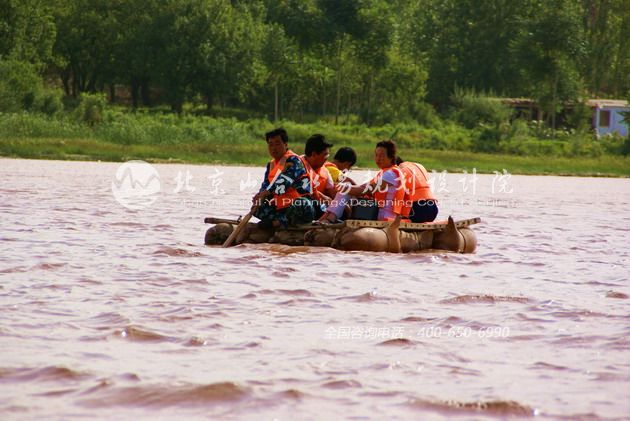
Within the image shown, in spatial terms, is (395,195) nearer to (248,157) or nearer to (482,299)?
(482,299)

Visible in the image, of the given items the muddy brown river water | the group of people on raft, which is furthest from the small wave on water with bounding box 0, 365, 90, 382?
the group of people on raft

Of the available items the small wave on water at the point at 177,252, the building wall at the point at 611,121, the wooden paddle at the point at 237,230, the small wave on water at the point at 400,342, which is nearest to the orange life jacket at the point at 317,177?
the wooden paddle at the point at 237,230

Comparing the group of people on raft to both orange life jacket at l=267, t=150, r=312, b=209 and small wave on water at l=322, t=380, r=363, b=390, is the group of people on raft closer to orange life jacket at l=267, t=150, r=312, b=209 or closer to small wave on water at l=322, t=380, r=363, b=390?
orange life jacket at l=267, t=150, r=312, b=209

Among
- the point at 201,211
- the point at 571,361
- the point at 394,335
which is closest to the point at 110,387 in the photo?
the point at 394,335

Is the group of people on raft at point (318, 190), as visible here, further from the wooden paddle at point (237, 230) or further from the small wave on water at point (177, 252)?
the small wave on water at point (177, 252)

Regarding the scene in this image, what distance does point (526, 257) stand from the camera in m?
12.6

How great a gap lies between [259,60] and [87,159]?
20.9 meters

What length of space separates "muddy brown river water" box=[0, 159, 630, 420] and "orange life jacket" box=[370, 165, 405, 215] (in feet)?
1.97

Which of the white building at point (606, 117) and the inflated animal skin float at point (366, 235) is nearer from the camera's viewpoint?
the inflated animal skin float at point (366, 235)

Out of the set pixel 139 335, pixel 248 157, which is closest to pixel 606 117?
pixel 248 157

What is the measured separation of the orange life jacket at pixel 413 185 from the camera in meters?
11.9

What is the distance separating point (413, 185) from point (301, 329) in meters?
5.17

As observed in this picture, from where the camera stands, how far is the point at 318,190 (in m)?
12.4

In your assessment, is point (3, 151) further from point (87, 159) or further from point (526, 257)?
point (526, 257)
